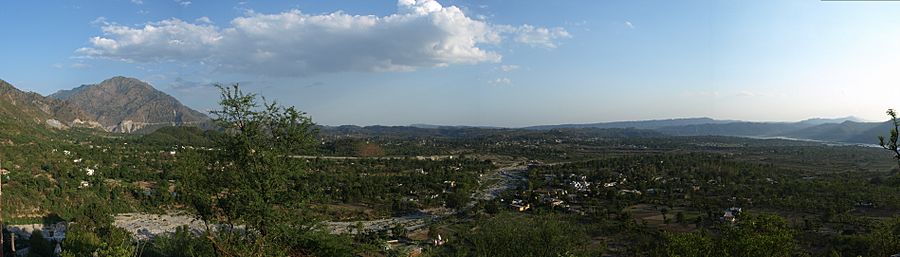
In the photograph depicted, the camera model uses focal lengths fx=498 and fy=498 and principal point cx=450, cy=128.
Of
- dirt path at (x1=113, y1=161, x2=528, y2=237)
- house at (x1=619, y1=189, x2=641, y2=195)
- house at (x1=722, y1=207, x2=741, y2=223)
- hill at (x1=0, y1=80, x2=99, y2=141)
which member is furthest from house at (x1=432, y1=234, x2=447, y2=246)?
hill at (x1=0, y1=80, x2=99, y2=141)

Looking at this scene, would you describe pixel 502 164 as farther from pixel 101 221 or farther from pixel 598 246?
pixel 101 221

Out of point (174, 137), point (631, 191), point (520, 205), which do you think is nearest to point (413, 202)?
point (520, 205)

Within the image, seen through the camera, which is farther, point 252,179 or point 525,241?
point 525,241

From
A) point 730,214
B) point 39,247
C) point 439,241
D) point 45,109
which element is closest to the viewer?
point 39,247

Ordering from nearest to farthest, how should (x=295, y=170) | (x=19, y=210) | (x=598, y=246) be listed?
(x=295, y=170), (x=598, y=246), (x=19, y=210)

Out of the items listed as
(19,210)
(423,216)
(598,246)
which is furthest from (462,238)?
(19,210)

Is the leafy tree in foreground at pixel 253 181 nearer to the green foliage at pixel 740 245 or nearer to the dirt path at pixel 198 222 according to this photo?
the green foliage at pixel 740 245

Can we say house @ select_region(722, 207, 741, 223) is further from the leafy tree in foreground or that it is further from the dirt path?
the leafy tree in foreground

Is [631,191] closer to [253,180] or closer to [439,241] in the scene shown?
[439,241]
